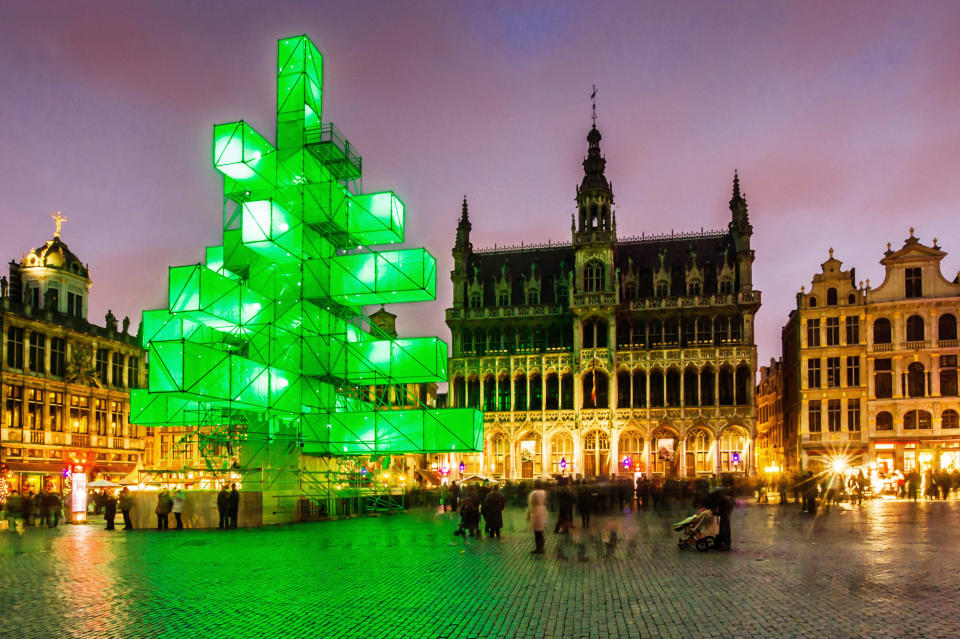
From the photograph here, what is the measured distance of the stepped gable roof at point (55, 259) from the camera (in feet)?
207

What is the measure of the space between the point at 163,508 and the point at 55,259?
39.7 m

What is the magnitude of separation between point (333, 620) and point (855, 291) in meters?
57.8

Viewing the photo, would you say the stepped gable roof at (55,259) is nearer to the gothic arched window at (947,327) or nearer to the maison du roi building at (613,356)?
the maison du roi building at (613,356)

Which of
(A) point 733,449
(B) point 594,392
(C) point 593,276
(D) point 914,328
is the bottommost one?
(A) point 733,449

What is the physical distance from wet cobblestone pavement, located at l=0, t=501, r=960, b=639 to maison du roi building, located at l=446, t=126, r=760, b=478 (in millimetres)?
40708

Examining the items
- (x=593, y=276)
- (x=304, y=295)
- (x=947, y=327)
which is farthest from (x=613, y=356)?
(x=304, y=295)

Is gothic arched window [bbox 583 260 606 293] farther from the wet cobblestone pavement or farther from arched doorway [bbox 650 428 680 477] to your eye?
the wet cobblestone pavement

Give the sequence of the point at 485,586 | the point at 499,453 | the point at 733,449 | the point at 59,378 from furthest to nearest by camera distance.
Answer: the point at 499,453, the point at 733,449, the point at 59,378, the point at 485,586

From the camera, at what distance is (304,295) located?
3888 centimetres

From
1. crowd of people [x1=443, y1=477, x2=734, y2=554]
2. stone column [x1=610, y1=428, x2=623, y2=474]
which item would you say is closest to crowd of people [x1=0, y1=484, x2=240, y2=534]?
crowd of people [x1=443, y1=477, x2=734, y2=554]

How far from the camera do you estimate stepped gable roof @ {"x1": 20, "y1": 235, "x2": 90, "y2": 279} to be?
63062 mm

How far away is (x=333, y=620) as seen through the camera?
1245 cm

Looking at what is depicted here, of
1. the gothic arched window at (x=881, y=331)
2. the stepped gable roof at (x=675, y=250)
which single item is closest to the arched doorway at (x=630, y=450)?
the stepped gable roof at (x=675, y=250)

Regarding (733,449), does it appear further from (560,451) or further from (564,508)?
(564,508)
